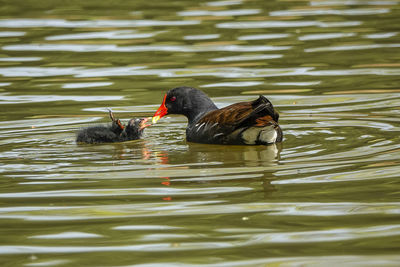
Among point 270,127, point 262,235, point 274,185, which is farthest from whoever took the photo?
point 270,127

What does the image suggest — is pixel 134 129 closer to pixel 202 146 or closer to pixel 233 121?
pixel 202 146

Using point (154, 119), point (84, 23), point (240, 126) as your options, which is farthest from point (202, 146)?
point (84, 23)

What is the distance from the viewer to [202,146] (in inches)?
373

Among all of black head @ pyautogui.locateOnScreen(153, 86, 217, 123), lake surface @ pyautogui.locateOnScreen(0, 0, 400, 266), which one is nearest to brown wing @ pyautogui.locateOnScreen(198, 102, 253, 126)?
lake surface @ pyautogui.locateOnScreen(0, 0, 400, 266)

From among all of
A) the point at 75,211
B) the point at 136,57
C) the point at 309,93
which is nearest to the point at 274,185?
the point at 75,211

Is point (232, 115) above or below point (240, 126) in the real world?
above

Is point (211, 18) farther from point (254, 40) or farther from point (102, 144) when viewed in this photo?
point (102, 144)

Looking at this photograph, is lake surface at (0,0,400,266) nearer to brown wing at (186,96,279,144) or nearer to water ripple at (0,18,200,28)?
water ripple at (0,18,200,28)

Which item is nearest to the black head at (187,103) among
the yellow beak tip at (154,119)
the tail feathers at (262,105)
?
the yellow beak tip at (154,119)

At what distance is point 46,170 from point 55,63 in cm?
750

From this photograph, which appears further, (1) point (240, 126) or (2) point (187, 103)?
(2) point (187, 103)

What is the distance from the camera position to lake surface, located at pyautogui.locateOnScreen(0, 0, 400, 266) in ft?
18.9

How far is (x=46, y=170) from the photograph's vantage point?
Answer: 26.3ft

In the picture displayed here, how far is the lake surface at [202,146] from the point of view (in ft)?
18.9
